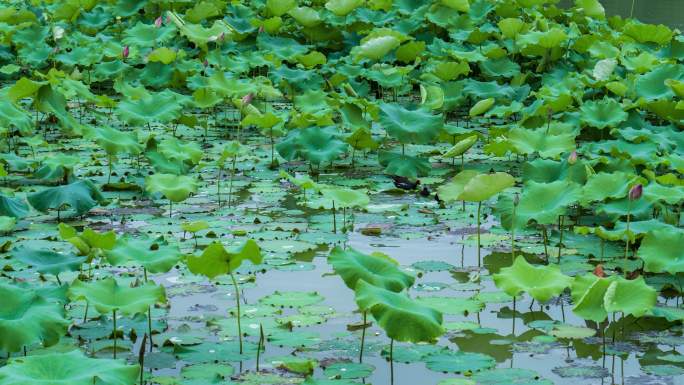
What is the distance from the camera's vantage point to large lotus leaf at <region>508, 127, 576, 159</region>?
13.4 ft

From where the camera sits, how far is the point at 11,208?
3.54 m

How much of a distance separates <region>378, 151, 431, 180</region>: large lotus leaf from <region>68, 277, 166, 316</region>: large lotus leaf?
197 cm

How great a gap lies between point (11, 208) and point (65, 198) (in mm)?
182

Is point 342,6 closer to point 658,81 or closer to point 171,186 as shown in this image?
point 658,81

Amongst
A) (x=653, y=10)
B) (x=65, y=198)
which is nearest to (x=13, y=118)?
(x=65, y=198)

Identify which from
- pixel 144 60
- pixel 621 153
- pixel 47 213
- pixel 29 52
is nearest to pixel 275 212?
pixel 47 213

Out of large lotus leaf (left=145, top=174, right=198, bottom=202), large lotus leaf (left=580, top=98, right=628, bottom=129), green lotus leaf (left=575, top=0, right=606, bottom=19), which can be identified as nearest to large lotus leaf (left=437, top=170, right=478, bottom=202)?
large lotus leaf (left=145, top=174, right=198, bottom=202)

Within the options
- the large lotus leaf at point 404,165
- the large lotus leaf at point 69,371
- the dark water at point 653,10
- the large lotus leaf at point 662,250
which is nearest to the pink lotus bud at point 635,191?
the large lotus leaf at point 662,250

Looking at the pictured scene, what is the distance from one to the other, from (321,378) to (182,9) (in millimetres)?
5245

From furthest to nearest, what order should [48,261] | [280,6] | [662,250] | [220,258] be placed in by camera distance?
[280,6] → [662,250] → [48,261] → [220,258]

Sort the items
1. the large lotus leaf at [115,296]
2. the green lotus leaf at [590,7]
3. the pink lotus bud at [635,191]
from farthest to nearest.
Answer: the green lotus leaf at [590,7]
the pink lotus bud at [635,191]
the large lotus leaf at [115,296]

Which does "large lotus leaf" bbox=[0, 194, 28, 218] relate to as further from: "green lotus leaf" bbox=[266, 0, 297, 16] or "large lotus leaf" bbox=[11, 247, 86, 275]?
"green lotus leaf" bbox=[266, 0, 297, 16]

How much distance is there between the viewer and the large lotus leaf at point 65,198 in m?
3.62

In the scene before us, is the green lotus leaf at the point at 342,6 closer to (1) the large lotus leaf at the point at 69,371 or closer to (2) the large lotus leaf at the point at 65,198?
(2) the large lotus leaf at the point at 65,198
